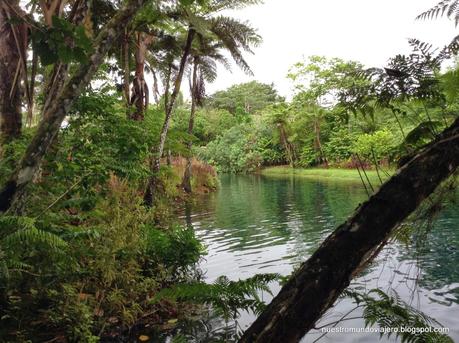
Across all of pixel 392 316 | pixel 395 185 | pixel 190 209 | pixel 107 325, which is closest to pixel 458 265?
pixel 392 316

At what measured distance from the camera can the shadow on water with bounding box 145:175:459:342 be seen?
4125mm

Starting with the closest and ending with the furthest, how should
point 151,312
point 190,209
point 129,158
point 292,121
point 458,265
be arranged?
point 151,312
point 129,158
point 458,265
point 190,209
point 292,121

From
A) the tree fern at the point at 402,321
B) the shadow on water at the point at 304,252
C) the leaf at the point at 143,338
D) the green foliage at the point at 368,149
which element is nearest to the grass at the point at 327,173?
the green foliage at the point at 368,149

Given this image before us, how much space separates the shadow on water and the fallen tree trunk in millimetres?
444

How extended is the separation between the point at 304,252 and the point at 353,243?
19.9 ft

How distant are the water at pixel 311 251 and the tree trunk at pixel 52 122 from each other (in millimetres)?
2021

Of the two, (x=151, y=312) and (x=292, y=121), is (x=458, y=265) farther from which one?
(x=292, y=121)

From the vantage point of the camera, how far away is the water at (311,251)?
421cm

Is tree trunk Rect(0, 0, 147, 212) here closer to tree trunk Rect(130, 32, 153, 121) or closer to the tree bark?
the tree bark

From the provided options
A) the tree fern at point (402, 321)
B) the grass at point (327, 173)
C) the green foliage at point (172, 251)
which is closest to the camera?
the tree fern at point (402, 321)

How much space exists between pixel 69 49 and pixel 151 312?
10.8 ft

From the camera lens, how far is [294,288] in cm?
129

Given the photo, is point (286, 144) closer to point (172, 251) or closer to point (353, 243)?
point (172, 251)

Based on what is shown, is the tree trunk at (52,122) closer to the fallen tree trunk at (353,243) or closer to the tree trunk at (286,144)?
the fallen tree trunk at (353,243)
